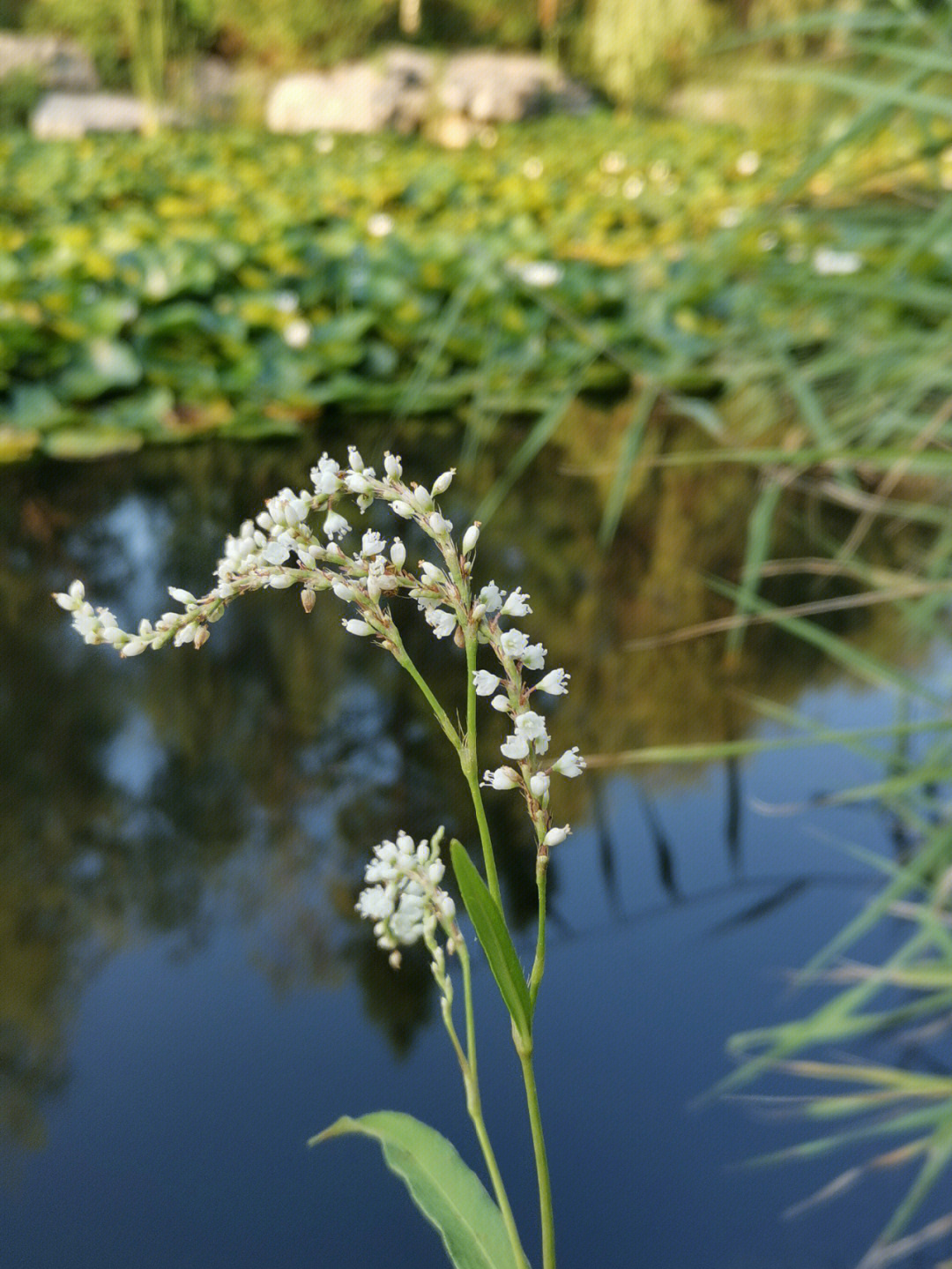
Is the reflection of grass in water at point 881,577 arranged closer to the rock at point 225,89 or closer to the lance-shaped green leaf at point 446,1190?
Answer: the lance-shaped green leaf at point 446,1190

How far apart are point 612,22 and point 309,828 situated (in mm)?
4690

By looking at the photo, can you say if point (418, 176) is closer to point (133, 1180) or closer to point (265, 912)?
point (265, 912)

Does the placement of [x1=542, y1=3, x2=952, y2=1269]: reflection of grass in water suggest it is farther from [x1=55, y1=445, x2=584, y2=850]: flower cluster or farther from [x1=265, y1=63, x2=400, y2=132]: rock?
[x1=265, y1=63, x2=400, y2=132]: rock

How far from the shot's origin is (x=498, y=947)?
1.00 ft

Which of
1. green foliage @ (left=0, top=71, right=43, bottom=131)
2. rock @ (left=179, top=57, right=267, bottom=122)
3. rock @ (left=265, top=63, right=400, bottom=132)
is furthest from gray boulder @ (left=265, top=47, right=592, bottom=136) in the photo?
green foliage @ (left=0, top=71, right=43, bottom=131)

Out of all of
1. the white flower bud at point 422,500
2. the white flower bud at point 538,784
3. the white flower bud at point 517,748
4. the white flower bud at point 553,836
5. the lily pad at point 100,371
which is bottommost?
the white flower bud at point 553,836

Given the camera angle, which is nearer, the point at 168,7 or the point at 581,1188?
the point at 581,1188

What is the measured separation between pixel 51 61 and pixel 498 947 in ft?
26.6

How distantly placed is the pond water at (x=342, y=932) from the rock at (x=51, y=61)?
6.83 meters

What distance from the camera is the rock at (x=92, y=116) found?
6414mm

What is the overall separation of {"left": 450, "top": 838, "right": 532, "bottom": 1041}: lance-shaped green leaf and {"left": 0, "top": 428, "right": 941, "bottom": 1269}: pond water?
291 millimetres

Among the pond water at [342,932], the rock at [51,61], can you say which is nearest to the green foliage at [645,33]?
the pond water at [342,932]

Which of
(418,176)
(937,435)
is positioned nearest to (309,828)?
(937,435)

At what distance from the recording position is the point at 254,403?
183 cm
